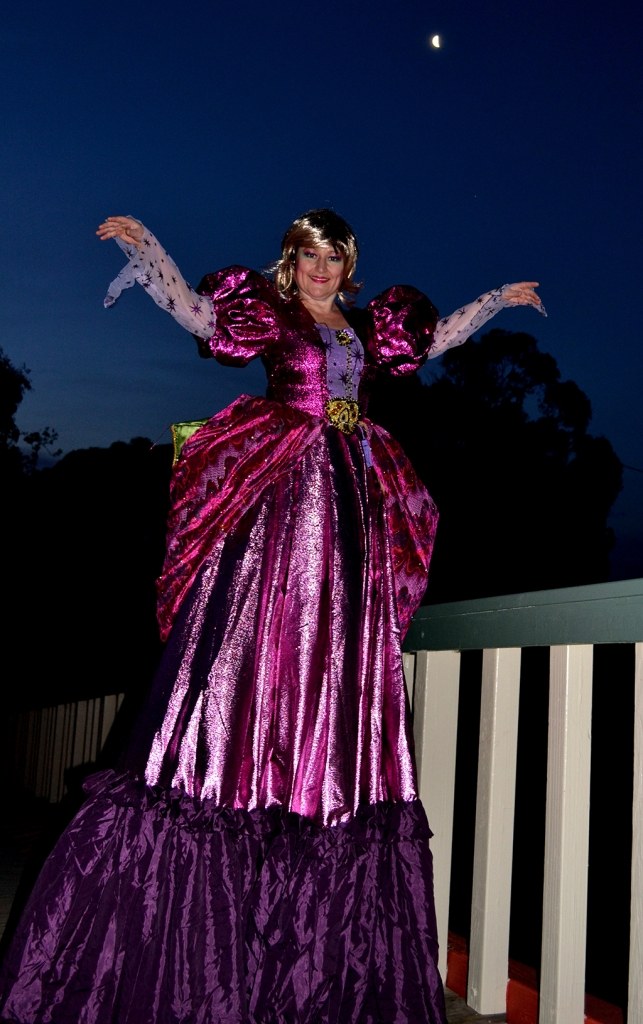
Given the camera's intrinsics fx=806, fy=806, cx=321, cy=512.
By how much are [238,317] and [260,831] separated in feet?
3.88

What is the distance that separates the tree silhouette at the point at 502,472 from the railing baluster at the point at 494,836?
735cm

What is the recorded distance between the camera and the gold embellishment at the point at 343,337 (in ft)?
6.69

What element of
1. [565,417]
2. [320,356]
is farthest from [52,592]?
[320,356]

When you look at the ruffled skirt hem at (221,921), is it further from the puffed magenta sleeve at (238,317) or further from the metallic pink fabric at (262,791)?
the puffed magenta sleeve at (238,317)

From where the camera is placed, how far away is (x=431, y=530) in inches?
75.0

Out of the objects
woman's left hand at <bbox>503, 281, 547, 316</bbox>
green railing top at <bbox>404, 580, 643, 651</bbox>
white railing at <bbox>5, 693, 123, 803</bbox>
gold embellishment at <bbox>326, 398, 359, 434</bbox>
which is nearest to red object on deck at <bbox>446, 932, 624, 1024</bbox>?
green railing top at <bbox>404, 580, 643, 651</bbox>

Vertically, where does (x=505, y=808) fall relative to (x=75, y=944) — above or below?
above

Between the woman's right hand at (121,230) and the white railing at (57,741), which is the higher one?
the woman's right hand at (121,230)

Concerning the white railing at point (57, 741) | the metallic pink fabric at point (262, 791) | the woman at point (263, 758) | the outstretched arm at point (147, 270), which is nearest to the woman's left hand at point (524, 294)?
the woman at point (263, 758)

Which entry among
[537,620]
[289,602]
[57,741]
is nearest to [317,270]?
[289,602]

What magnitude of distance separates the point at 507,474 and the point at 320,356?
8.15 m

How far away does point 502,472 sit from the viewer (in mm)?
9781

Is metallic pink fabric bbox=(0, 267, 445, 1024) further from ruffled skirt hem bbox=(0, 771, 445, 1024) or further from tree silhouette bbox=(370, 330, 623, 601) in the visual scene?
tree silhouette bbox=(370, 330, 623, 601)

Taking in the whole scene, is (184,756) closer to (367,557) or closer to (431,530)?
(367,557)
